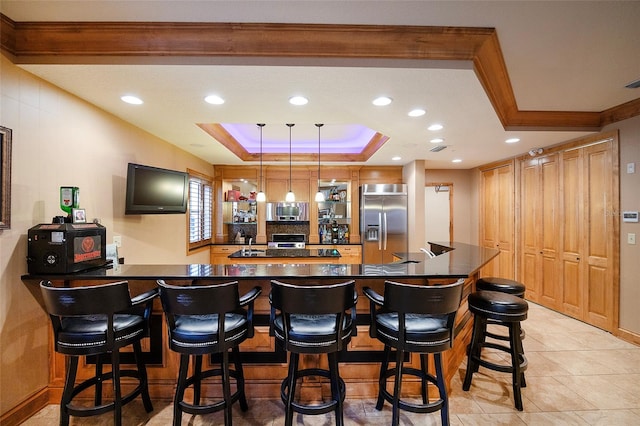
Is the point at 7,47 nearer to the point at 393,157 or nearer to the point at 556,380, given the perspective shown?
the point at 393,157

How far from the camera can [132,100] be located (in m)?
2.51

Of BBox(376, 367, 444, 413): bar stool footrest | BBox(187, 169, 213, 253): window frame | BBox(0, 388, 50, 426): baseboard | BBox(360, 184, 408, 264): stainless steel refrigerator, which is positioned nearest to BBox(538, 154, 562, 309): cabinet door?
BBox(360, 184, 408, 264): stainless steel refrigerator

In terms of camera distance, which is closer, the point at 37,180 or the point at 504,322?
the point at 37,180

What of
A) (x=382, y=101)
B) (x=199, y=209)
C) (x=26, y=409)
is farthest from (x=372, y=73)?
(x=199, y=209)

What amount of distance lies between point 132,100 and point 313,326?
7.96 ft

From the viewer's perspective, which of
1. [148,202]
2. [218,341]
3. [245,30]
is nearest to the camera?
[218,341]

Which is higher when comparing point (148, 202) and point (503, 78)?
point (503, 78)

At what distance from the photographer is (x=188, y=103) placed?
2.56m

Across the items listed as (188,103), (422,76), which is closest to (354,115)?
(422,76)

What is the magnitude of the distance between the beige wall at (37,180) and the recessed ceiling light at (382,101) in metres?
2.55

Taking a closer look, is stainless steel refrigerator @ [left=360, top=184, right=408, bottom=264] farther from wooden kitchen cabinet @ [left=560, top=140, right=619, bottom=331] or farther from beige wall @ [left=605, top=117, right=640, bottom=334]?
beige wall @ [left=605, top=117, right=640, bottom=334]

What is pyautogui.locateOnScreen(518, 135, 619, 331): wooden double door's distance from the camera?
138 inches

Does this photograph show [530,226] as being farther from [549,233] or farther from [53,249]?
[53,249]

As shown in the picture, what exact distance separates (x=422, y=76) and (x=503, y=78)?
1.04 meters
